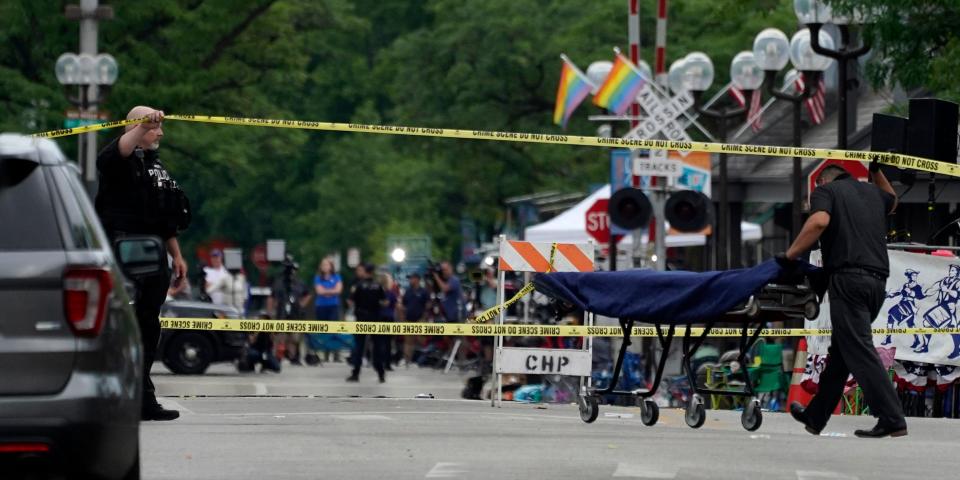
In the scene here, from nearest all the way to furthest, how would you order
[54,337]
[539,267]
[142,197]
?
1. [54,337]
2. [142,197]
3. [539,267]

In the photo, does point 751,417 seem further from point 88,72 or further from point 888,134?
point 88,72

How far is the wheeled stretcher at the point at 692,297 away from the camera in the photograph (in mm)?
11961

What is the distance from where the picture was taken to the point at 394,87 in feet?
172

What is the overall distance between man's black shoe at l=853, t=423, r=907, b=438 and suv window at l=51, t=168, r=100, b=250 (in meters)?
5.95

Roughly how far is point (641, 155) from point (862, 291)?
735 inches

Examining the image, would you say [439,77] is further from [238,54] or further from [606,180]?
[238,54]

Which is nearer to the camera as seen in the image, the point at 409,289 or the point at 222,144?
the point at 409,289

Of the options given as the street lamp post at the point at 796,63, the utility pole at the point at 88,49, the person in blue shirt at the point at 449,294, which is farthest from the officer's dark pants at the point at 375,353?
the utility pole at the point at 88,49

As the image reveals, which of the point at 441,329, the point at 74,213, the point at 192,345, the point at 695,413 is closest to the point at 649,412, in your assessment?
the point at 695,413

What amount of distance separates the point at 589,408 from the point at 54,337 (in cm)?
698

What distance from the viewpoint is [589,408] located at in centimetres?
1392

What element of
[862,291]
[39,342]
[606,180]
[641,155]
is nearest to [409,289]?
[641,155]

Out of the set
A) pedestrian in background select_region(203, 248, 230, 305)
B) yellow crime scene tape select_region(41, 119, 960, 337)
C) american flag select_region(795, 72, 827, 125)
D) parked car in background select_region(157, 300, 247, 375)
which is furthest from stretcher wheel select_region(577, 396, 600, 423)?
american flag select_region(795, 72, 827, 125)

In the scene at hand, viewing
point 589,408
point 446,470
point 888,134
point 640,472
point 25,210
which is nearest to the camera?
point 25,210
